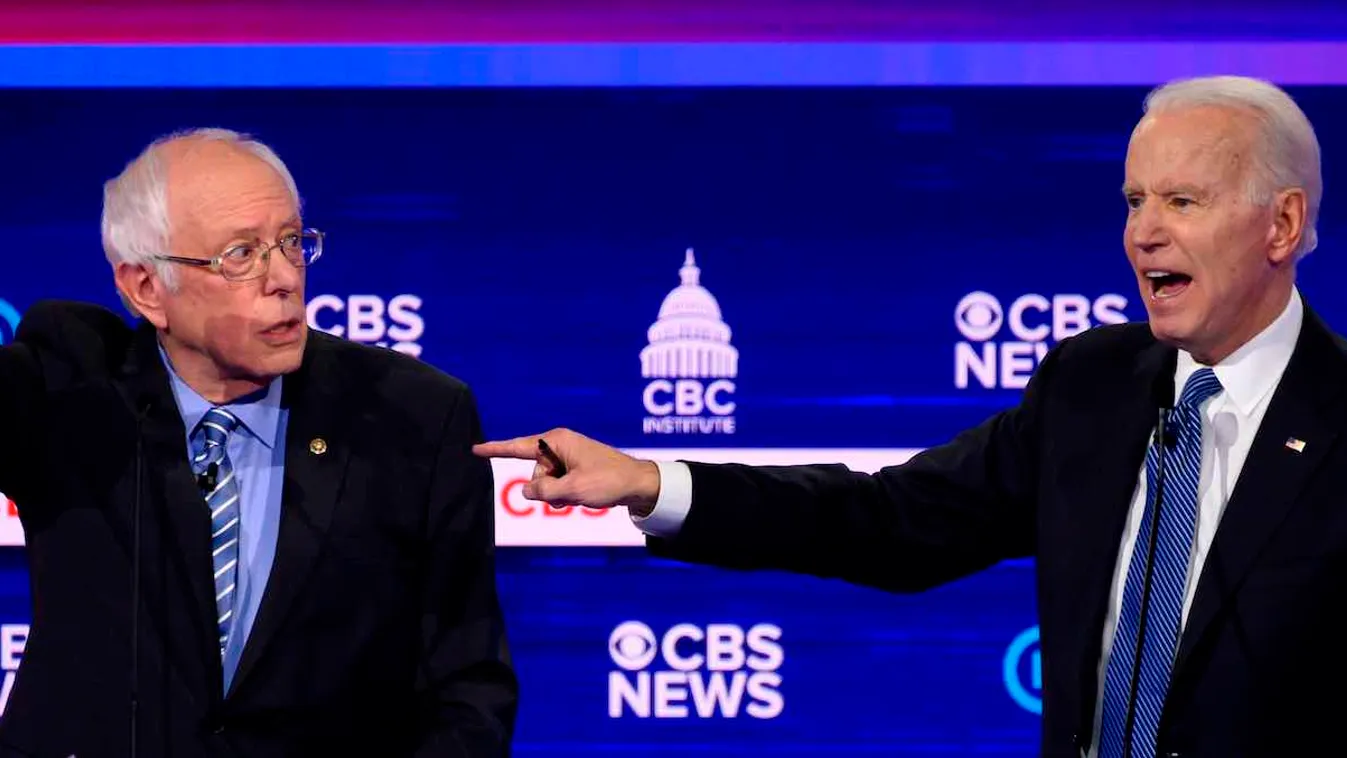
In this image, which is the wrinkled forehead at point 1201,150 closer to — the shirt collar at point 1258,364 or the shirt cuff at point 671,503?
the shirt collar at point 1258,364

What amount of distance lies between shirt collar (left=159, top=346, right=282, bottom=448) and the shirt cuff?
0.57 metres

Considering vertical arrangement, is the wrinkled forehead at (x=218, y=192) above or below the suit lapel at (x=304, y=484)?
above

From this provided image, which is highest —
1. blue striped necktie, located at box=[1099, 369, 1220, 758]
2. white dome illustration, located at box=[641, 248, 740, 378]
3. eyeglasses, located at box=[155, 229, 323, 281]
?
white dome illustration, located at box=[641, 248, 740, 378]

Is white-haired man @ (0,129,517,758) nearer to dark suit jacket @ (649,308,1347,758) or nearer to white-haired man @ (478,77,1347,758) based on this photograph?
white-haired man @ (478,77,1347,758)

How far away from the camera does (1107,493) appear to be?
2.64m

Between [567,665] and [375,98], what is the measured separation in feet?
4.43

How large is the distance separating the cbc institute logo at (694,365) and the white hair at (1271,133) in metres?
1.57

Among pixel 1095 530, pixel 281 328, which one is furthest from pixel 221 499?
pixel 1095 530

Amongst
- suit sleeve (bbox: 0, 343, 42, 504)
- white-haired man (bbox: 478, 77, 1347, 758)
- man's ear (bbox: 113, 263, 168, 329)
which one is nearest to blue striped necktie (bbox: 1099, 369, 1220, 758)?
white-haired man (bbox: 478, 77, 1347, 758)

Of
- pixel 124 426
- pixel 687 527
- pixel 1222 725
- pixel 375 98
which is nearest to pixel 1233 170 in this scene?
pixel 1222 725

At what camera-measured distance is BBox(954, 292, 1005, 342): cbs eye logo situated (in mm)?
4113

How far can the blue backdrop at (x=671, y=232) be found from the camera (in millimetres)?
4086

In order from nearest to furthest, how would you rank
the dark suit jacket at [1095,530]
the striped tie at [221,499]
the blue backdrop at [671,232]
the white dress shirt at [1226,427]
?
the dark suit jacket at [1095,530] → the white dress shirt at [1226,427] → the striped tie at [221,499] → the blue backdrop at [671,232]

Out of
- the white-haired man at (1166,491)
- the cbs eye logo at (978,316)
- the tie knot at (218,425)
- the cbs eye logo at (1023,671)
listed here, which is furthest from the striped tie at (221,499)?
the cbs eye logo at (1023,671)
